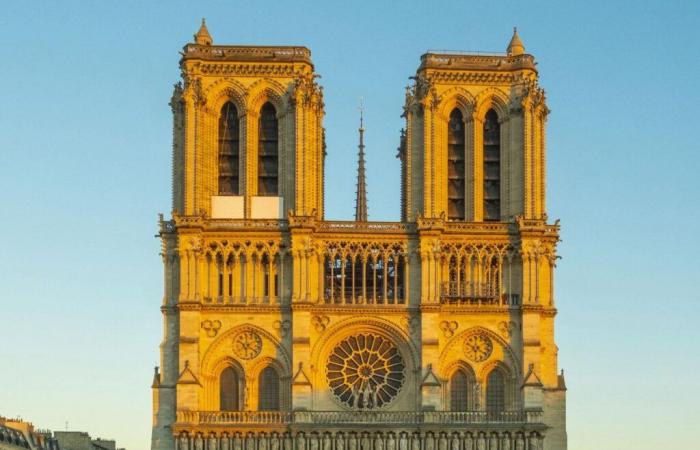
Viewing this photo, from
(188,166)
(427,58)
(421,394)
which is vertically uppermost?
(427,58)

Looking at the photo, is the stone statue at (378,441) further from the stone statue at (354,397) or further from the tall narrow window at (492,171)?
the tall narrow window at (492,171)

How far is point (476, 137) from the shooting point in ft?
328

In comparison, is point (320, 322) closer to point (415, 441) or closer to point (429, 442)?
point (415, 441)

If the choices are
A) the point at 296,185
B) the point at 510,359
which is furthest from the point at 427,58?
the point at 510,359

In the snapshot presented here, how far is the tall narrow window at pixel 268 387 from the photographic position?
318 ft

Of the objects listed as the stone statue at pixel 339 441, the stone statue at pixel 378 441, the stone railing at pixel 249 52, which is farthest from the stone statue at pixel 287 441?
the stone railing at pixel 249 52

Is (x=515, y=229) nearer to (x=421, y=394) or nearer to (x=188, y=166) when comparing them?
(x=421, y=394)

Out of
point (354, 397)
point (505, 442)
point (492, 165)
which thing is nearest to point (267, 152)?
point (492, 165)

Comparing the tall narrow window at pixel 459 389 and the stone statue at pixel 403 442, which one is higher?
the tall narrow window at pixel 459 389

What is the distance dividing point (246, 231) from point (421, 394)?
41.7 feet

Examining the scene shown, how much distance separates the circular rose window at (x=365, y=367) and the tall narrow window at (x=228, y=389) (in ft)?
16.3

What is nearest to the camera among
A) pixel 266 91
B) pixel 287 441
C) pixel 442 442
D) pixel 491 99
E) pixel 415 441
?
pixel 287 441

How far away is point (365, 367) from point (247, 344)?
647 cm

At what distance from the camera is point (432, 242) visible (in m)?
97.4
